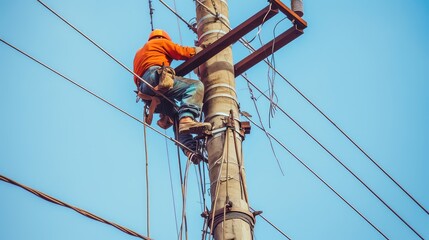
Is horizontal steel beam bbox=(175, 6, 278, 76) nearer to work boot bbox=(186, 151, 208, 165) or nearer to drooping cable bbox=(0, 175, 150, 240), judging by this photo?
work boot bbox=(186, 151, 208, 165)

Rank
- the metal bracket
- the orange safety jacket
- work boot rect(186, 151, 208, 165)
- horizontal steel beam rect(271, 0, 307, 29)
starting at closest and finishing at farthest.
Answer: work boot rect(186, 151, 208, 165) < the metal bracket < horizontal steel beam rect(271, 0, 307, 29) < the orange safety jacket

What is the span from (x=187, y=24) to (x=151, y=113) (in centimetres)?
126

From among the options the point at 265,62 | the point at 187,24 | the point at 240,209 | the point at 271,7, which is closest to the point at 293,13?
the point at 271,7

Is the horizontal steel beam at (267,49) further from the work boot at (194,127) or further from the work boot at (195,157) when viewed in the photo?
the work boot at (195,157)

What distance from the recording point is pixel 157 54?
838 centimetres

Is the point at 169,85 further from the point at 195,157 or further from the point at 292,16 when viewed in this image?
the point at 292,16

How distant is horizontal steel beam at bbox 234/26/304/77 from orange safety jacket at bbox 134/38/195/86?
0.59 metres

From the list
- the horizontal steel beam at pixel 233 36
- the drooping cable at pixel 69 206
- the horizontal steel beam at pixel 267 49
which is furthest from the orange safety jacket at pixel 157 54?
the drooping cable at pixel 69 206

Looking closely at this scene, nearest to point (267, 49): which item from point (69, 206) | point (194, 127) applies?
point (194, 127)

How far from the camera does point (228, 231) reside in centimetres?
637

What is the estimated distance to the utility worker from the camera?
751 centimetres

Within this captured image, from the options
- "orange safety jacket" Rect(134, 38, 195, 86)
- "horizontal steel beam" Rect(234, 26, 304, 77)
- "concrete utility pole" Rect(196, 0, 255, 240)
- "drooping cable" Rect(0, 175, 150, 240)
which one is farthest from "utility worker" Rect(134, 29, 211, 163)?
"drooping cable" Rect(0, 175, 150, 240)

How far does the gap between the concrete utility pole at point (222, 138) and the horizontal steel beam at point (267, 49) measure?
0.68 ft

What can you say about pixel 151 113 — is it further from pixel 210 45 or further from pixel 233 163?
pixel 233 163
